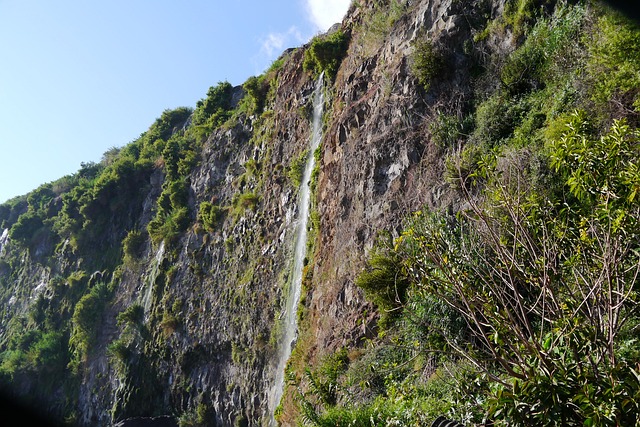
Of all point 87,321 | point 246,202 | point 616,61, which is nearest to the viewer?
point 616,61

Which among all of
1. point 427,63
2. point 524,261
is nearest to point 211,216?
point 427,63

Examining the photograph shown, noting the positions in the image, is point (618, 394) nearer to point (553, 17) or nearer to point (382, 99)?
point (553, 17)

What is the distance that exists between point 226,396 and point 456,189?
1151cm

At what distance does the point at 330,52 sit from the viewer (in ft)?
63.3

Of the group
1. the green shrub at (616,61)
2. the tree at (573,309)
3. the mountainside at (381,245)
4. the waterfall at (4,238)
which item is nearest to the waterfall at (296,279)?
the mountainside at (381,245)

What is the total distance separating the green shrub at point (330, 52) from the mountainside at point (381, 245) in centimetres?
12

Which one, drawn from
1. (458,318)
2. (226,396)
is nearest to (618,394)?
(458,318)

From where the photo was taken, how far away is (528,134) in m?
9.72

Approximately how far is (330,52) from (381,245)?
36.9 ft

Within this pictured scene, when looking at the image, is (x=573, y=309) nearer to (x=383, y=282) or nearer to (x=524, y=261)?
(x=524, y=261)

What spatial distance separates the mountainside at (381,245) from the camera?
4.61 m

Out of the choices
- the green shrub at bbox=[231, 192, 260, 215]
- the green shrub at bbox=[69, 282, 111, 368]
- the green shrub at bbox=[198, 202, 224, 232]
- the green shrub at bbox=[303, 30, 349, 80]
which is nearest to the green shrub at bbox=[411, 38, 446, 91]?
the green shrub at bbox=[303, 30, 349, 80]

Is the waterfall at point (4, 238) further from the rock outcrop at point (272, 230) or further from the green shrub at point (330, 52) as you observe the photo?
the green shrub at point (330, 52)

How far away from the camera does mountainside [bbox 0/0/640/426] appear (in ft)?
15.1
